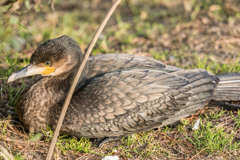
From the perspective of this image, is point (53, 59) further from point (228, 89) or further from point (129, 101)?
point (228, 89)

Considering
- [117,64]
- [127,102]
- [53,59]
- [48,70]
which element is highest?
[53,59]

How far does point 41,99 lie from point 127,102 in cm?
91

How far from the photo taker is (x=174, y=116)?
3.32m

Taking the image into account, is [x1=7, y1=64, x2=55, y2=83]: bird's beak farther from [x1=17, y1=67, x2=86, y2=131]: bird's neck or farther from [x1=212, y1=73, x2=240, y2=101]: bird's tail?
[x1=212, y1=73, x2=240, y2=101]: bird's tail

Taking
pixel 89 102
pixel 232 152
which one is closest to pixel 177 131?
pixel 232 152

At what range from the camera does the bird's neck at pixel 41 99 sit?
3055 mm

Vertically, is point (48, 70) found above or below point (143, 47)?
above

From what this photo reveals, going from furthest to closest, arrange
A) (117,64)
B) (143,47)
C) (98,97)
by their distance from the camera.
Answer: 1. (143,47)
2. (117,64)
3. (98,97)

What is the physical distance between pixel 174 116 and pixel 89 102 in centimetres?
99

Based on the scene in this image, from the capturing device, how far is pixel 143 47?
17.3ft

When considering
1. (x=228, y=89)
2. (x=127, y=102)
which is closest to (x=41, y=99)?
(x=127, y=102)

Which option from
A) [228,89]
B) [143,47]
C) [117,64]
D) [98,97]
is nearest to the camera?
[98,97]

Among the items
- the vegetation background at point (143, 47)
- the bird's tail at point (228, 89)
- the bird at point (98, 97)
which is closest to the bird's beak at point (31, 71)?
the bird at point (98, 97)

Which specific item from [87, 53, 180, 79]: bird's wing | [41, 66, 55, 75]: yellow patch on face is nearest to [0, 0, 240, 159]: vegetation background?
[41, 66, 55, 75]: yellow patch on face
